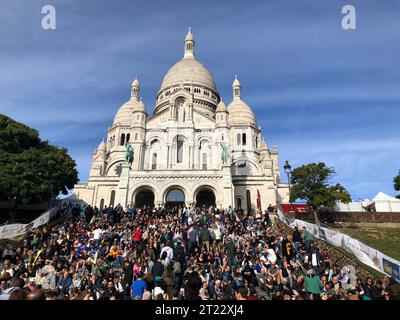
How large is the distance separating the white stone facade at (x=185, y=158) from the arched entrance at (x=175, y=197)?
7 cm

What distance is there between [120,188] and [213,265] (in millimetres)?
23225

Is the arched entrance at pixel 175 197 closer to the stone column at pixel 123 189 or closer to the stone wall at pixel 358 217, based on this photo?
the stone column at pixel 123 189

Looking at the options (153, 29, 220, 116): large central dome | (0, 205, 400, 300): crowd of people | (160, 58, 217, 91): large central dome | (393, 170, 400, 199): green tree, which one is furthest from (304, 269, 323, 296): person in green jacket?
(160, 58, 217, 91): large central dome

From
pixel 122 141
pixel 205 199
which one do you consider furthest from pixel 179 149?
pixel 122 141

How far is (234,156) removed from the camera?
153 ft

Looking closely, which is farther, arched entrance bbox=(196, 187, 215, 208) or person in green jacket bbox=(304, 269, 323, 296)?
arched entrance bbox=(196, 187, 215, 208)

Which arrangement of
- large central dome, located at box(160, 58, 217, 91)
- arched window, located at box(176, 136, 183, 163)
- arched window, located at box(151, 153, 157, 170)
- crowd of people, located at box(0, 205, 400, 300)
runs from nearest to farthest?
crowd of people, located at box(0, 205, 400, 300) < arched window, located at box(151, 153, 157, 170) < arched window, located at box(176, 136, 183, 163) < large central dome, located at box(160, 58, 217, 91)

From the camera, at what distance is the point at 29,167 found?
27.9 metres

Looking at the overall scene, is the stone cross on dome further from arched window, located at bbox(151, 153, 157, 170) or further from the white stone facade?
arched window, located at bbox(151, 153, 157, 170)

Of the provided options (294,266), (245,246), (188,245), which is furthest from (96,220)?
(294,266)

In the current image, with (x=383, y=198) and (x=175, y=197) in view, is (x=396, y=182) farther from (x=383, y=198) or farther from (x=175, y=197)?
(x=175, y=197)

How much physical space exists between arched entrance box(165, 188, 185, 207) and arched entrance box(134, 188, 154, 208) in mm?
2443

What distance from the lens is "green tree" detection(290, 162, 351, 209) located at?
1196 inches
